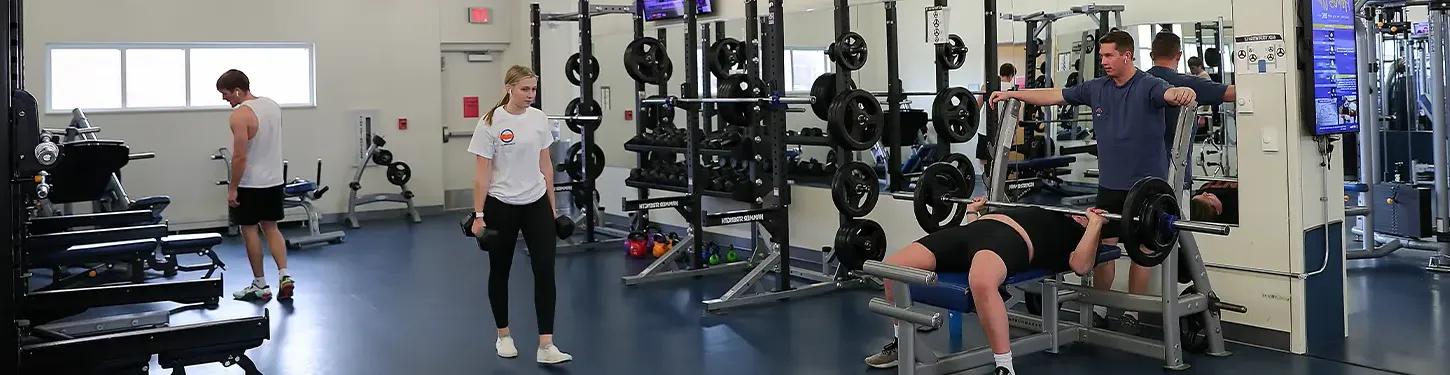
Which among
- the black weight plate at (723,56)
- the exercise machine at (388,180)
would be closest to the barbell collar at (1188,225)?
the black weight plate at (723,56)

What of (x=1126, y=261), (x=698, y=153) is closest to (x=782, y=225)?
(x=698, y=153)

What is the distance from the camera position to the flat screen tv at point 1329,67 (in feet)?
12.8

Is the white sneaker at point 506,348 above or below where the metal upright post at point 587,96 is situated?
below

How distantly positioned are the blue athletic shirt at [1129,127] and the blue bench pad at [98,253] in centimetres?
402

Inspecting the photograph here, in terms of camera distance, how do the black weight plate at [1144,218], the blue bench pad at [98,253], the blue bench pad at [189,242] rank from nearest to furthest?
the black weight plate at [1144,218] < the blue bench pad at [98,253] < the blue bench pad at [189,242]

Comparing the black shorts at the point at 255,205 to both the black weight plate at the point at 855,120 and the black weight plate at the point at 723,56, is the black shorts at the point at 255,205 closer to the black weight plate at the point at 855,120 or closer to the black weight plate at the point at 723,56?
the black weight plate at the point at 723,56

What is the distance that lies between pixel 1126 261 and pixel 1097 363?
A: 66 centimetres

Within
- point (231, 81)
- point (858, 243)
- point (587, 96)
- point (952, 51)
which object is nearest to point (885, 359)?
point (858, 243)

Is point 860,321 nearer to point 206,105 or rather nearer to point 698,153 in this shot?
point 698,153

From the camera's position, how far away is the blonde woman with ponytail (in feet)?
13.1

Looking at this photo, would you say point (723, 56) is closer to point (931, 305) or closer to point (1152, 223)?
point (931, 305)

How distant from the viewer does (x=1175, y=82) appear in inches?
166

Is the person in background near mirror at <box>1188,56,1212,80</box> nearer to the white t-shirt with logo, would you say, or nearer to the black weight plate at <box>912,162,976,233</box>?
the black weight plate at <box>912,162,976,233</box>

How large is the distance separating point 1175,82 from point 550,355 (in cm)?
243
